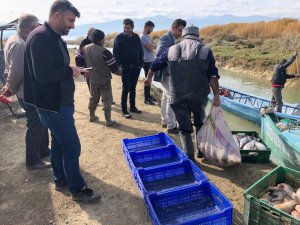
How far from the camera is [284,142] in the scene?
514cm

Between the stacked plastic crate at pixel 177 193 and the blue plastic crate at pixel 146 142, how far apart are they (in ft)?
0.70

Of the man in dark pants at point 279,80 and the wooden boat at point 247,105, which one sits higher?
the man in dark pants at point 279,80

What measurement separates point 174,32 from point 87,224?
400 cm

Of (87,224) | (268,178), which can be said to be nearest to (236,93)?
(268,178)

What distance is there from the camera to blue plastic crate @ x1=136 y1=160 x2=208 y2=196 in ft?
12.9

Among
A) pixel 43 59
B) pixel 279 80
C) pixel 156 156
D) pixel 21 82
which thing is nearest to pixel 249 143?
pixel 156 156

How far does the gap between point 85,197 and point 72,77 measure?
1524 mm

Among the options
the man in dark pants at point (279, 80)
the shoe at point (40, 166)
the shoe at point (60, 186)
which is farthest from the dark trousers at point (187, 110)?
the man in dark pants at point (279, 80)

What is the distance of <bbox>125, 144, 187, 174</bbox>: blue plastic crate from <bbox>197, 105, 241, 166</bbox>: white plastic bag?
44cm

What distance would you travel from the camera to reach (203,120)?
15.4ft

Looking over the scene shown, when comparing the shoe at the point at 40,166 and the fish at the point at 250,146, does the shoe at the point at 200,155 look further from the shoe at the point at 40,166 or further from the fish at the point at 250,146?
the shoe at the point at 40,166

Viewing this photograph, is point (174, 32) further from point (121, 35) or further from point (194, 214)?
point (194, 214)

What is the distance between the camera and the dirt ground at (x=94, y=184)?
3.46m

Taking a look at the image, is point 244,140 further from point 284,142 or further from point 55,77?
→ point 55,77
